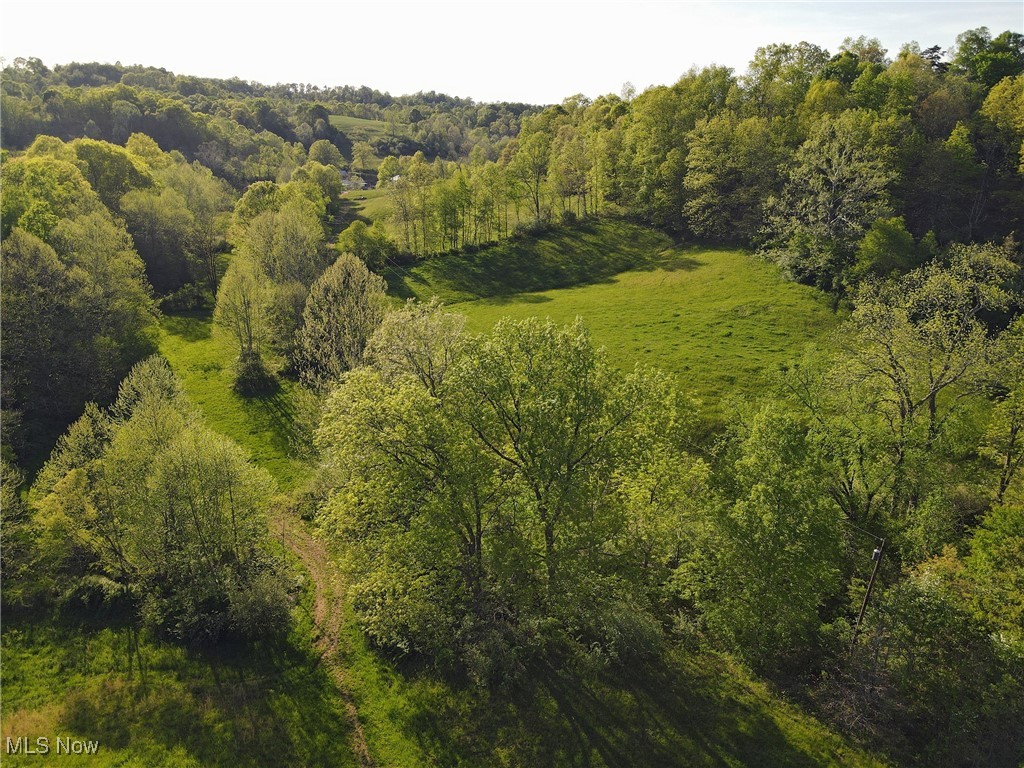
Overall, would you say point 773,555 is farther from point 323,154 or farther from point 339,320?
point 323,154

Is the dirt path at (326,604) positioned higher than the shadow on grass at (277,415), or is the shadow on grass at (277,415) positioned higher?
the shadow on grass at (277,415)

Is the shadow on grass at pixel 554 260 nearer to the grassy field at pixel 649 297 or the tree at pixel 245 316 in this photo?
the grassy field at pixel 649 297

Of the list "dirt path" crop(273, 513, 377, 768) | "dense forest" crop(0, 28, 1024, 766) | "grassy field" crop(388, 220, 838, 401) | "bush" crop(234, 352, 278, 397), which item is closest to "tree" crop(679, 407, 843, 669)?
"dense forest" crop(0, 28, 1024, 766)

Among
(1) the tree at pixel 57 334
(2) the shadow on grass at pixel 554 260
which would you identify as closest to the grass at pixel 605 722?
(1) the tree at pixel 57 334

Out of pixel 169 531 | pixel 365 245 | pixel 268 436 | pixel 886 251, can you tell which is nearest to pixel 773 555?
pixel 169 531

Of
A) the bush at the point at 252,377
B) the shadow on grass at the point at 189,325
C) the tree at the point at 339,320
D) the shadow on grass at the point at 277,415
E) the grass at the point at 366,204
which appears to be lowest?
the shadow on grass at the point at 277,415

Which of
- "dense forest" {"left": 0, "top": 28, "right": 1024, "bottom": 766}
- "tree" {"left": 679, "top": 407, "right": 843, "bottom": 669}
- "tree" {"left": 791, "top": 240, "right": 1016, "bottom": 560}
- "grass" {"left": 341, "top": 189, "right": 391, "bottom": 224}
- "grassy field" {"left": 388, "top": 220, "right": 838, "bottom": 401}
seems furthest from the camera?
"grass" {"left": 341, "top": 189, "right": 391, "bottom": 224}

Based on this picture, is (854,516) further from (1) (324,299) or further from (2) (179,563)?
(1) (324,299)

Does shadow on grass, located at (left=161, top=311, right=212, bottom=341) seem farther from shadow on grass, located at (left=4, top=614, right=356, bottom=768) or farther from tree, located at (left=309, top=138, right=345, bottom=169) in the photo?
tree, located at (left=309, top=138, right=345, bottom=169)
